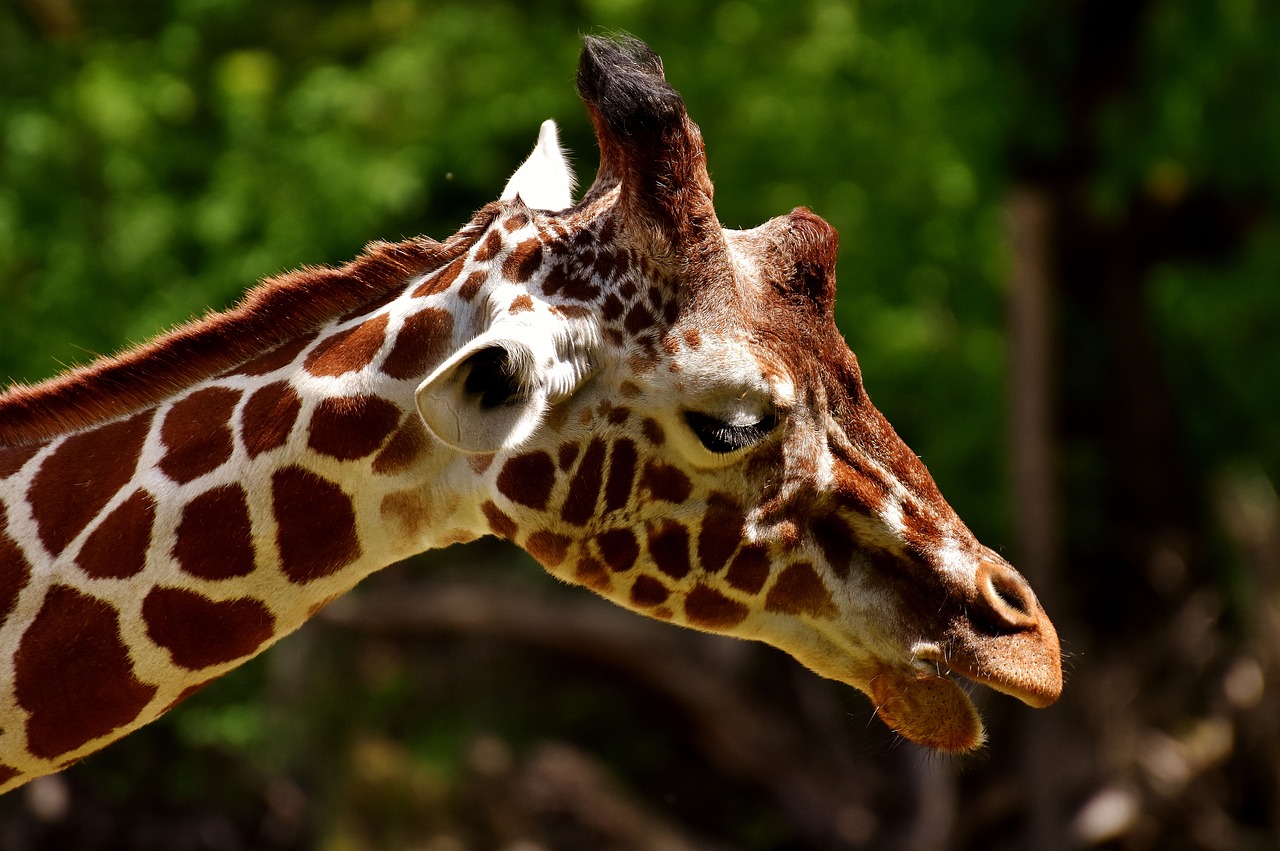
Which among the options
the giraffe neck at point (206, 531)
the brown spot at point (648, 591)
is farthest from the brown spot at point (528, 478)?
the brown spot at point (648, 591)

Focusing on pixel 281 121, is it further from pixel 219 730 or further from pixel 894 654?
pixel 894 654

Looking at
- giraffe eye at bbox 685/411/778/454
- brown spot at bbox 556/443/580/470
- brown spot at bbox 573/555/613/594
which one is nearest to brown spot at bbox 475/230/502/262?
brown spot at bbox 556/443/580/470

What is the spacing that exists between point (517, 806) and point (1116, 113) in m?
6.43

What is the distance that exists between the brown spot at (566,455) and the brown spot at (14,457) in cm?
124

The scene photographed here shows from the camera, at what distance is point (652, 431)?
3119mm

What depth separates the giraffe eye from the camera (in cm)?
307

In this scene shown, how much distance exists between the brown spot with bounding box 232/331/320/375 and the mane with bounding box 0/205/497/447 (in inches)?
0.7

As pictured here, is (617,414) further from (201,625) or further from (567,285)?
(201,625)

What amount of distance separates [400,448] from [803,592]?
3.24 feet

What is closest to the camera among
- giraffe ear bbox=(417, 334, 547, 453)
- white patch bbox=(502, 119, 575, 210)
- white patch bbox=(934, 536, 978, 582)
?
giraffe ear bbox=(417, 334, 547, 453)

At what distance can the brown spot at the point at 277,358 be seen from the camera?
323 cm

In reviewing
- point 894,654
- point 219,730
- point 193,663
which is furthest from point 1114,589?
point 193,663

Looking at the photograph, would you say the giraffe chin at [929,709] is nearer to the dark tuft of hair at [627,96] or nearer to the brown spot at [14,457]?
the dark tuft of hair at [627,96]

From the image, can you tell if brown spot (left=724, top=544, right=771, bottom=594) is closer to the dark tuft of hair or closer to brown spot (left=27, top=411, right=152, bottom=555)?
the dark tuft of hair
